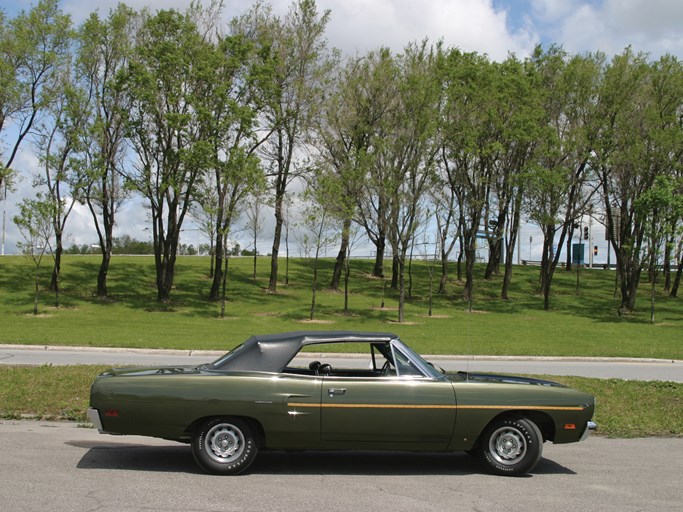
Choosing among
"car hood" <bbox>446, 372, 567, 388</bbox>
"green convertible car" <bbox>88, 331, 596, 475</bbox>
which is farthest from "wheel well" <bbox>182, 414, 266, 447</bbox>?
"car hood" <bbox>446, 372, 567, 388</bbox>

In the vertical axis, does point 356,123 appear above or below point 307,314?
above

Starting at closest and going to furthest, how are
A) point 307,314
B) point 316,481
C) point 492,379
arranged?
1. point 316,481
2. point 492,379
3. point 307,314

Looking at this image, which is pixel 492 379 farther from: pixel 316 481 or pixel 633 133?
pixel 633 133

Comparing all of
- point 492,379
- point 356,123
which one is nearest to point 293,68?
point 356,123

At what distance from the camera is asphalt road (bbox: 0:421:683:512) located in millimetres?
5648

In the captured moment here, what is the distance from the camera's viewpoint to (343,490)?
611 cm

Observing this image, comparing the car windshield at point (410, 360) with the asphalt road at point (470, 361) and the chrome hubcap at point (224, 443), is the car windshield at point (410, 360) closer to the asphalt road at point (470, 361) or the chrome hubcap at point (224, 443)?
the chrome hubcap at point (224, 443)

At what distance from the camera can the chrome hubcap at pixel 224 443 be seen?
6551mm

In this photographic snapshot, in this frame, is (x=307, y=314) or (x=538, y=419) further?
(x=307, y=314)

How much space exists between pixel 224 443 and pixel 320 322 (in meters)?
25.1

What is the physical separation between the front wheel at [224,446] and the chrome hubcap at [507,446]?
235 cm

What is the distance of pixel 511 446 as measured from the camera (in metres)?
6.84

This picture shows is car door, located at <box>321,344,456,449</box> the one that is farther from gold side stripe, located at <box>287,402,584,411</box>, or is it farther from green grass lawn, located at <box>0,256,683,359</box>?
green grass lawn, located at <box>0,256,683,359</box>

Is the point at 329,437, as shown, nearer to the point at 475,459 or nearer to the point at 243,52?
the point at 475,459
